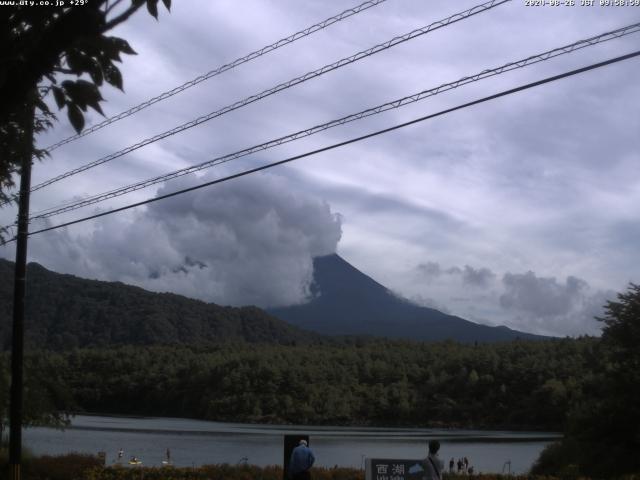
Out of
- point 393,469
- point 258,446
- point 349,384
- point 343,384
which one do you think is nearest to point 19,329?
point 393,469

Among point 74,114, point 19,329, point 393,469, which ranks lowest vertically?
point 393,469

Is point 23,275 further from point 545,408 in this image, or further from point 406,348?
point 406,348

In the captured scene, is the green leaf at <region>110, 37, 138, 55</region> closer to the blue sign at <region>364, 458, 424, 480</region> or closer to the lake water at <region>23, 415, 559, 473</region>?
the blue sign at <region>364, 458, 424, 480</region>

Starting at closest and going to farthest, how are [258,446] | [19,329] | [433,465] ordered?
[433,465] → [19,329] → [258,446]

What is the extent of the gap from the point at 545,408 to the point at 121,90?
82.3m

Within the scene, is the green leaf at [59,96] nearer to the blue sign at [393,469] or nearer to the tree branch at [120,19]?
the tree branch at [120,19]

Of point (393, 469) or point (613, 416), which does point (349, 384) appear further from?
point (393, 469)

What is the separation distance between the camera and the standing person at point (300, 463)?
1487 centimetres

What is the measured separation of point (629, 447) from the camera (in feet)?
111

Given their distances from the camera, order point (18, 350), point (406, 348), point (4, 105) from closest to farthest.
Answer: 1. point (4, 105)
2. point (18, 350)
3. point (406, 348)

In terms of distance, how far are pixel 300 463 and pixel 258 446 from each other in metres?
50.4

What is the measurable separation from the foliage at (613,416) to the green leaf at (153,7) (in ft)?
100

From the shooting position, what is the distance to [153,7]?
Answer: 188 inches

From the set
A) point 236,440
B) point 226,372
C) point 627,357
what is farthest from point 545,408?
point 627,357
